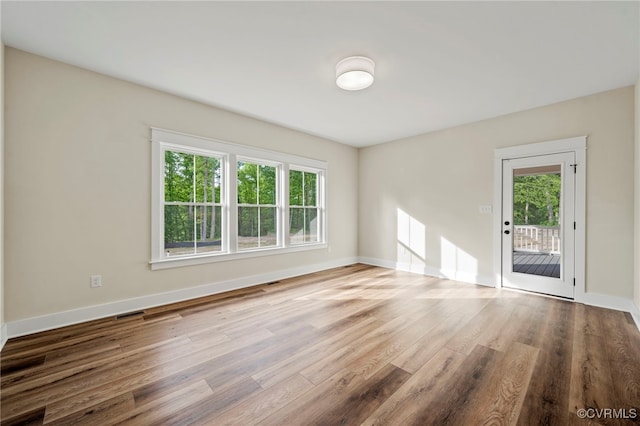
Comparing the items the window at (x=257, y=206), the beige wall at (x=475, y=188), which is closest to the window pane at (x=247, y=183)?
the window at (x=257, y=206)

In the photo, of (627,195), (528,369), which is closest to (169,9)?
(528,369)

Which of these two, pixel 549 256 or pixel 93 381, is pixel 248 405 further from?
pixel 549 256

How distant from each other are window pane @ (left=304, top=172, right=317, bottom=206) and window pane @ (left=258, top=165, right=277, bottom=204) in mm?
765

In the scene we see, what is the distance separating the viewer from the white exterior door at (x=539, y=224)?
3.66m

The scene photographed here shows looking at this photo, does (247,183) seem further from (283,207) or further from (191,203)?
(191,203)

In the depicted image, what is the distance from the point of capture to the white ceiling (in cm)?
207

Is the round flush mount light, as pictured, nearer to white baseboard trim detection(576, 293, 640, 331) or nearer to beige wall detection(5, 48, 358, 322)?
Answer: beige wall detection(5, 48, 358, 322)

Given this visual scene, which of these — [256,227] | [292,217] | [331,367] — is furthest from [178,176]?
[331,367]

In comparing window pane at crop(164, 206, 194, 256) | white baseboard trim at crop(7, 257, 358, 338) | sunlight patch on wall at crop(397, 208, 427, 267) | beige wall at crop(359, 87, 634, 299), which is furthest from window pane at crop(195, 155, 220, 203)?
sunlight patch on wall at crop(397, 208, 427, 267)

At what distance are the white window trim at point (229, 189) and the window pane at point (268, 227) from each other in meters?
0.10

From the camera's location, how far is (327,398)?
1.73m

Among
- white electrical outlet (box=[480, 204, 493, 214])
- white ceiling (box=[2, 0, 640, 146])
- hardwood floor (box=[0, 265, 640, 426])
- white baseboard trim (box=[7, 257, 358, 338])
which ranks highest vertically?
white ceiling (box=[2, 0, 640, 146])

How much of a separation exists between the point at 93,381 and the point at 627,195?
5735 millimetres

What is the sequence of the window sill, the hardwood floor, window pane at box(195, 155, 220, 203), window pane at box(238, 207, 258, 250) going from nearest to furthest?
the hardwood floor → the window sill → window pane at box(195, 155, 220, 203) → window pane at box(238, 207, 258, 250)
